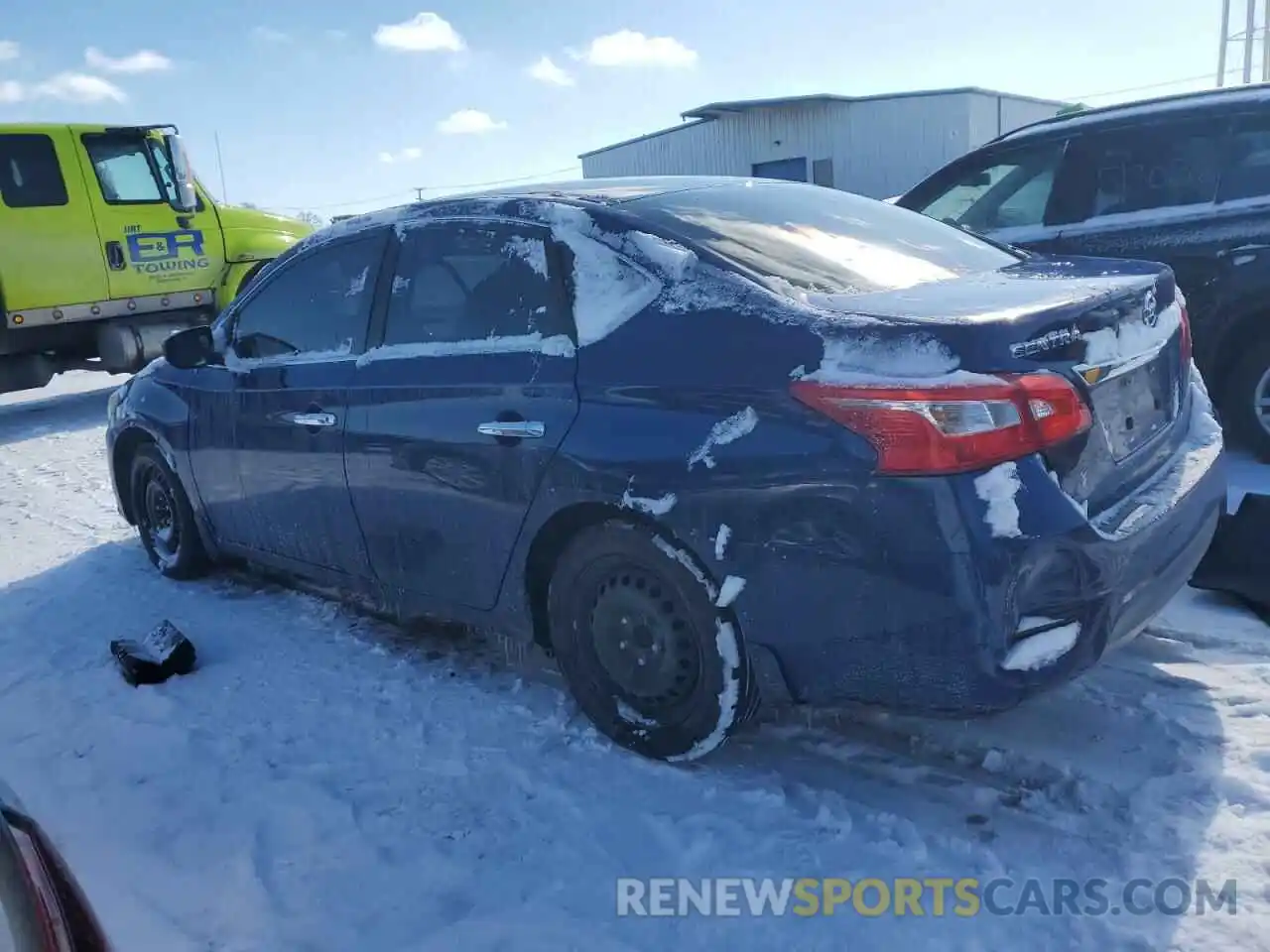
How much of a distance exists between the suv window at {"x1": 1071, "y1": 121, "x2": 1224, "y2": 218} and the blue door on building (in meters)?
24.7

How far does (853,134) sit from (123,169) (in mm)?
22500

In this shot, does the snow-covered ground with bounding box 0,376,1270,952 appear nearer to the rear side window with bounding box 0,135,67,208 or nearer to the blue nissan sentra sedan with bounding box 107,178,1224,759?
the blue nissan sentra sedan with bounding box 107,178,1224,759

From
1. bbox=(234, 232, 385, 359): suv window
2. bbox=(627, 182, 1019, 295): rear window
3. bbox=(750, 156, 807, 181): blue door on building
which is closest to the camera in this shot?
bbox=(627, 182, 1019, 295): rear window

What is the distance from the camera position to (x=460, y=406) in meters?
3.23

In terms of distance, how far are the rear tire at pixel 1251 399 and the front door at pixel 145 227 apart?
30.3 feet

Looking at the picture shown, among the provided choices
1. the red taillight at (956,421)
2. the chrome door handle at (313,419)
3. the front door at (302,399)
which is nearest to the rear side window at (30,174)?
the front door at (302,399)

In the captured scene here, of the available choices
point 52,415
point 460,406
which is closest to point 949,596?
point 460,406

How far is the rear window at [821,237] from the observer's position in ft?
9.48

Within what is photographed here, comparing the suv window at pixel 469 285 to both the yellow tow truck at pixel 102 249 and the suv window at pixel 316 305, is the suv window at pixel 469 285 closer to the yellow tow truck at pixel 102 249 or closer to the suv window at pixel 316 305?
the suv window at pixel 316 305

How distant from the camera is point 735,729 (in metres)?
2.85

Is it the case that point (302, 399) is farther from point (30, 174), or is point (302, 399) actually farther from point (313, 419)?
point (30, 174)

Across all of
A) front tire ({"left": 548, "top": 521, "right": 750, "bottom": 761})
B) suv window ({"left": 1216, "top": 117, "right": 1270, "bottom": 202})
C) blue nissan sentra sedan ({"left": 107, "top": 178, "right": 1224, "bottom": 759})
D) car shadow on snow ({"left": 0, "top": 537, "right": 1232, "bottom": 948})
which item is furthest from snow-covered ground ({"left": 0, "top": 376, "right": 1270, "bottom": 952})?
suv window ({"left": 1216, "top": 117, "right": 1270, "bottom": 202})

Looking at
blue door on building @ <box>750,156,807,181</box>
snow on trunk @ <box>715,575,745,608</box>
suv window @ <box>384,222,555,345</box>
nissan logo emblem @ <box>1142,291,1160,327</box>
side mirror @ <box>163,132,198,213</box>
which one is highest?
blue door on building @ <box>750,156,807,181</box>

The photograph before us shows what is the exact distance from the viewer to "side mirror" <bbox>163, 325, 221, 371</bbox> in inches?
174
